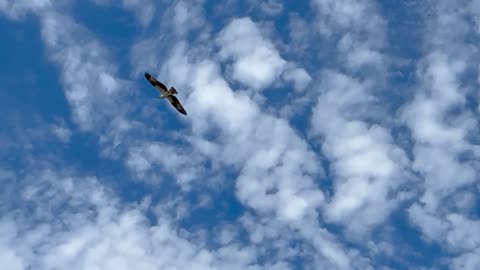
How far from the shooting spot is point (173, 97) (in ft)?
230

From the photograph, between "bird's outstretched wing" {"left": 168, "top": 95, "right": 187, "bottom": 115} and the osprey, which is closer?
the osprey

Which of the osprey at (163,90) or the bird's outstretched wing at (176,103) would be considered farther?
the bird's outstretched wing at (176,103)

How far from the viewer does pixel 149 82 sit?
69.0 m

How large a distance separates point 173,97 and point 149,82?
2.86m

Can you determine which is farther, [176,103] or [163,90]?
[176,103]

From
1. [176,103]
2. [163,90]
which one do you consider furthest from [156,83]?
[176,103]

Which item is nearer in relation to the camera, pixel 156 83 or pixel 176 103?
pixel 156 83

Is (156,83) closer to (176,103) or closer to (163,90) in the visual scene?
(163,90)
